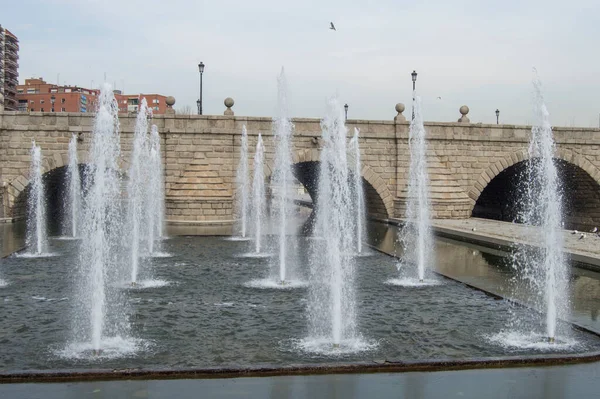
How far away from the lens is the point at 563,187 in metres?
32.3

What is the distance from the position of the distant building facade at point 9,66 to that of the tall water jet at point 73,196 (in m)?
51.9

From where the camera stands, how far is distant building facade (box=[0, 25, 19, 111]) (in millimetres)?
78125

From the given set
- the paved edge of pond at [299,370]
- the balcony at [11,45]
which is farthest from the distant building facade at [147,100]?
the paved edge of pond at [299,370]

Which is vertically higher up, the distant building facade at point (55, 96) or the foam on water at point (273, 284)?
the distant building facade at point (55, 96)

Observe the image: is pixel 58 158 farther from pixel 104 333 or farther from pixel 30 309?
pixel 104 333

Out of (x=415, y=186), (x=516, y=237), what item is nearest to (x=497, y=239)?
(x=516, y=237)

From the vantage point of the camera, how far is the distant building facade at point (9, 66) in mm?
78125

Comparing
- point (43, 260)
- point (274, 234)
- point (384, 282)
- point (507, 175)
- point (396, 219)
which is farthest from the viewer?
point (507, 175)

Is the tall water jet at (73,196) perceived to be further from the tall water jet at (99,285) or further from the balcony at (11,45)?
the balcony at (11,45)

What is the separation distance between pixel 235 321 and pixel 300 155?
59.7 feet

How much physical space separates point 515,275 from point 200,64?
750 inches

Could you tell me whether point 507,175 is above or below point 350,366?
above

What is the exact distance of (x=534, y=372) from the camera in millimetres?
6250

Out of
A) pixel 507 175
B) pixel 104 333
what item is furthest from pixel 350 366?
pixel 507 175
